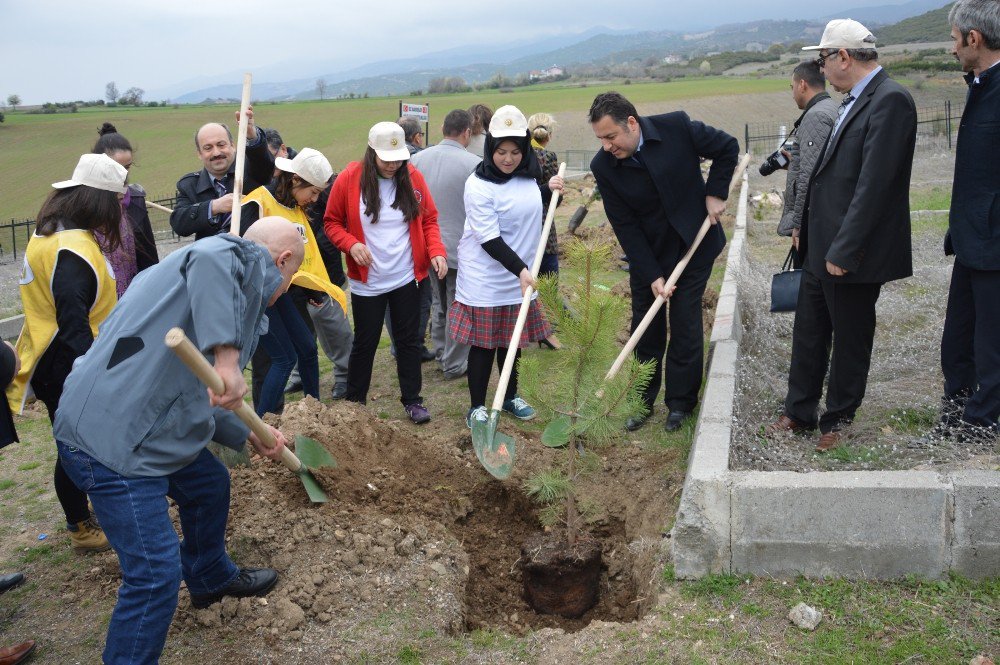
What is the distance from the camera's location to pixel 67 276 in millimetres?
3293

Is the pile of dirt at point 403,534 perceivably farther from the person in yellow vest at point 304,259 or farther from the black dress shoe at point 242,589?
the person in yellow vest at point 304,259

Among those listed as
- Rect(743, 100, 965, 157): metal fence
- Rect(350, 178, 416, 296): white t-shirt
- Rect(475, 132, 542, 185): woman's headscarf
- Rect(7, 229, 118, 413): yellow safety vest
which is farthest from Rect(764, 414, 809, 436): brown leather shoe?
Rect(743, 100, 965, 157): metal fence

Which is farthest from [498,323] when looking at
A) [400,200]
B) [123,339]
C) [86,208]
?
[123,339]

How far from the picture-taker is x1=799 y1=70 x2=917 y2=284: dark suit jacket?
130 inches

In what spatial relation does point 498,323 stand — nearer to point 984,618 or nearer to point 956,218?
point 956,218

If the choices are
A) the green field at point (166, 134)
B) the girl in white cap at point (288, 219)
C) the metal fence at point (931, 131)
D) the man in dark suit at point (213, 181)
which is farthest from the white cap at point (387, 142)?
the metal fence at point (931, 131)

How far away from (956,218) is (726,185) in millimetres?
1202

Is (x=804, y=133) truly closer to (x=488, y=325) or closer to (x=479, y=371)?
(x=488, y=325)

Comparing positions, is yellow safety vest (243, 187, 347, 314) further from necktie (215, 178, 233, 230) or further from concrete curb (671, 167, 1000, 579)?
concrete curb (671, 167, 1000, 579)

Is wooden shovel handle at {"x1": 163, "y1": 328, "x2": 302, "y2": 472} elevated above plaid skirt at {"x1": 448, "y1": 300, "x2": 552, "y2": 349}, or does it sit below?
above

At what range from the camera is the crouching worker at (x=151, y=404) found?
241cm

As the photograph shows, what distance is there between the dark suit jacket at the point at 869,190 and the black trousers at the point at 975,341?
30 cm

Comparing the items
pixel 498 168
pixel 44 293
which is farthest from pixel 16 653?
pixel 498 168

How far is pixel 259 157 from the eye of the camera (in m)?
4.91
